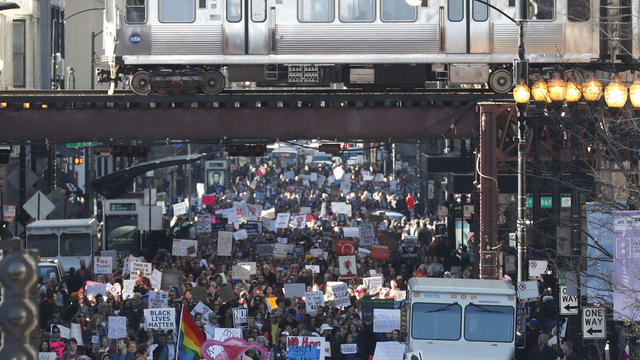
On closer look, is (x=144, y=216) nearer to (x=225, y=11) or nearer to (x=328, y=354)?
(x=225, y=11)

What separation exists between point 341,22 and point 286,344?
30.5 ft

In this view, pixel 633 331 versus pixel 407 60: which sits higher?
pixel 407 60

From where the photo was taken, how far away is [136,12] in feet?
92.3

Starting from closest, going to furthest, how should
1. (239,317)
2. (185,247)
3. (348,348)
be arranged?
(348,348), (239,317), (185,247)

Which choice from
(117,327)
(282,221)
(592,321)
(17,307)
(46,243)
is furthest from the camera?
(282,221)

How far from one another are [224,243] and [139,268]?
4.89 metres

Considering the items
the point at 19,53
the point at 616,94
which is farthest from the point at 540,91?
the point at 19,53

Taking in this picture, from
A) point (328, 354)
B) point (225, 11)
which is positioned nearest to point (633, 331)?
point (328, 354)

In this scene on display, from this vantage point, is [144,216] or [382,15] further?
[144,216]

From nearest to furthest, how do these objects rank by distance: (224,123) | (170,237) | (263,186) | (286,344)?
1. (286,344)
2. (224,123)
3. (170,237)
4. (263,186)

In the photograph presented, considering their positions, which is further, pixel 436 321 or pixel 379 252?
pixel 379 252

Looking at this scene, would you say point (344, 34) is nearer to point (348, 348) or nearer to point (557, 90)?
point (557, 90)

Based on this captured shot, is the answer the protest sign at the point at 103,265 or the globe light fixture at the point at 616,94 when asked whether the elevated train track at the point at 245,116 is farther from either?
the globe light fixture at the point at 616,94

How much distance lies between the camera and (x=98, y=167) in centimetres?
7319
